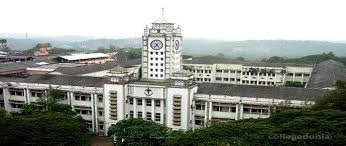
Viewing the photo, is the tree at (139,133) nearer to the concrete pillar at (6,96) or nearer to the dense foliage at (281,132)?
the dense foliage at (281,132)

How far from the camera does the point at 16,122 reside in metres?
33.4

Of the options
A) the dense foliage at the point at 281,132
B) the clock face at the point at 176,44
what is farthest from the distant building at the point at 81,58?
the dense foliage at the point at 281,132

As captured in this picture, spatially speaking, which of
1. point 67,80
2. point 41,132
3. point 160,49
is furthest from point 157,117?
point 41,132

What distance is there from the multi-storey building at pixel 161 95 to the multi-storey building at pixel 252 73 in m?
30.7

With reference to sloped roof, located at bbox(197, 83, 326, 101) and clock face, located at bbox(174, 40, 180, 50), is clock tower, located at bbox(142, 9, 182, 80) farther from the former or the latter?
sloped roof, located at bbox(197, 83, 326, 101)

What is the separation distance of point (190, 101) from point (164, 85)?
12.0 ft

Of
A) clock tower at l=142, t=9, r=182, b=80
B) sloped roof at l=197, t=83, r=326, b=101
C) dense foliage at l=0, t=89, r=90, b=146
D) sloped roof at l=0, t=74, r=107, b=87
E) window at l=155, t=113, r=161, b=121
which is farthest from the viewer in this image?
sloped roof at l=0, t=74, r=107, b=87

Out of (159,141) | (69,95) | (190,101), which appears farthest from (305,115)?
(69,95)

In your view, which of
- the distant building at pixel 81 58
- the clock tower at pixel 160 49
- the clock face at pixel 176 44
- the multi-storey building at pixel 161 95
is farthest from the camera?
the distant building at pixel 81 58

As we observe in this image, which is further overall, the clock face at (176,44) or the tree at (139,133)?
the clock face at (176,44)

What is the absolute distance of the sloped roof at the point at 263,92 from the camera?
141 feet

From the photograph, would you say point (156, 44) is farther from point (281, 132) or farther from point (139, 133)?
point (281, 132)

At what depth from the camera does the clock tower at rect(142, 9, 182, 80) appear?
158 ft

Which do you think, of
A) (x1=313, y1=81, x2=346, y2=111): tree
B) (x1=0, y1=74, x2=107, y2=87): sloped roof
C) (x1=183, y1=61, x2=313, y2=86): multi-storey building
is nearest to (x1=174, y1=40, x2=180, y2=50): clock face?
(x1=0, y1=74, x2=107, y2=87): sloped roof
